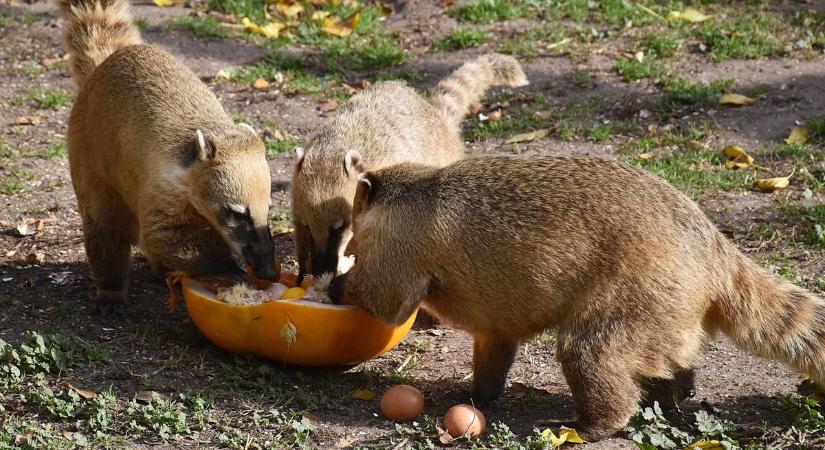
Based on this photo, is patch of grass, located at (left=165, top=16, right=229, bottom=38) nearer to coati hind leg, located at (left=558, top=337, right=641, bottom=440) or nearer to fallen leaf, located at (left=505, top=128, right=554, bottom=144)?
fallen leaf, located at (left=505, top=128, right=554, bottom=144)

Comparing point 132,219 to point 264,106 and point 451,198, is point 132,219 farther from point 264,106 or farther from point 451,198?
point 264,106

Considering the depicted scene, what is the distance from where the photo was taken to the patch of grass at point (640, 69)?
879 centimetres

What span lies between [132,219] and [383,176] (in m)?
1.83

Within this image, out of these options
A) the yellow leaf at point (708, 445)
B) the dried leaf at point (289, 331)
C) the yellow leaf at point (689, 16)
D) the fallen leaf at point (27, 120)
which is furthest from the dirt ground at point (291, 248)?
the yellow leaf at point (689, 16)

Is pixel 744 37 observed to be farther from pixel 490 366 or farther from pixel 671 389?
pixel 490 366

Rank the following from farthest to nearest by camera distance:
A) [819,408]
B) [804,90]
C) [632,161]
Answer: [804,90] < [632,161] < [819,408]

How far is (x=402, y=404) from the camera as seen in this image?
15.5 feet

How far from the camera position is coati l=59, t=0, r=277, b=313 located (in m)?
5.48

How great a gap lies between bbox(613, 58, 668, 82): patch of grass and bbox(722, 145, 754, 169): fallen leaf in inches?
53.8

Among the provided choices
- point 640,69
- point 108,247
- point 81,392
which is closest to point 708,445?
point 81,392

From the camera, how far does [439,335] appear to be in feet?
19.5

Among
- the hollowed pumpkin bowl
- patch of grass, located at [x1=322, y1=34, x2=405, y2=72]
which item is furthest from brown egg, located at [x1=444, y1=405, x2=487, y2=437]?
patch of grass, located at [x1=322, y1=34, x2=405, y2=72]

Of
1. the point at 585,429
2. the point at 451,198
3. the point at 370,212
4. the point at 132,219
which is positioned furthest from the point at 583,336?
the point at 132,219

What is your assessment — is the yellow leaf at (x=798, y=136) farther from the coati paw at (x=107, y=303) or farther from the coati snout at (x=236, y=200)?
the coati paw at (x=107, y=303)
